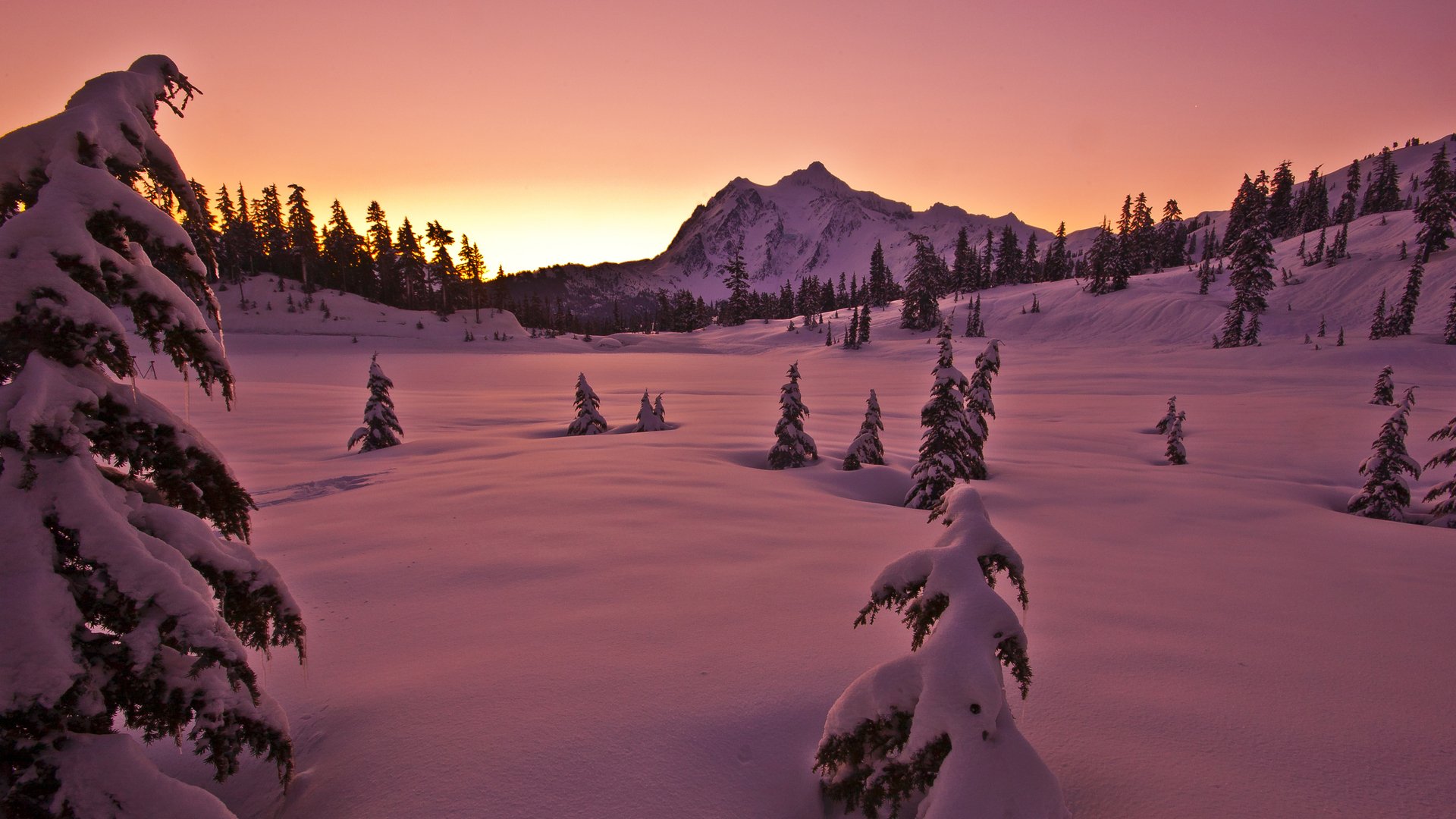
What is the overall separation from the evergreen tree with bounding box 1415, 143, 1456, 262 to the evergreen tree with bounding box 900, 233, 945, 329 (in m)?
44.6

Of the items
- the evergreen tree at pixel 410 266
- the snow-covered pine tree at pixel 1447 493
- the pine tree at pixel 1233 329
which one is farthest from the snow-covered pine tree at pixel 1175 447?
the evergreen tree at pixel 410 266

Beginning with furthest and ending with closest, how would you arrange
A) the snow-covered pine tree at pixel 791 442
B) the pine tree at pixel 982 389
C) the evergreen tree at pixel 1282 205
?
1. the evergreen tree at pixel 1282 205
2. the pine tree at pixel 982 389
3. the snow-covered pine tree at pixel 791 442

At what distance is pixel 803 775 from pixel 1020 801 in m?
1.17

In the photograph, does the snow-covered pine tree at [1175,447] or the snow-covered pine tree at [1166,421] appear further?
the snow-covered pine tree at [1166,421]

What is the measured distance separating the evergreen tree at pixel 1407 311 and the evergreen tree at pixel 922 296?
39803mm

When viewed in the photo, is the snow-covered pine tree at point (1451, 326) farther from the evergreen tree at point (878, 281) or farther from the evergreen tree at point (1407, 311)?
the evergreen tree at point (878, 281)

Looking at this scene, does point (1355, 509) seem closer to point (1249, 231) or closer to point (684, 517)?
point (684, 517)

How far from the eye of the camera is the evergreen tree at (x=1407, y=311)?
147ft

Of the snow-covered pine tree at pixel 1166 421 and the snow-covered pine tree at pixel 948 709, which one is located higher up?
the snow-covered pine tree at pixel 948 709

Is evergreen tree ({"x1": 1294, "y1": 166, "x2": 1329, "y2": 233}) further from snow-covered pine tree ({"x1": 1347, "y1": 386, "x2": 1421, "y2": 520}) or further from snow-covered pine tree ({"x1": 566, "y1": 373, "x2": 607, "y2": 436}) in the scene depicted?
snow-covered pine tree ({"x1": 566, "y1": 373, "x2": 607, "y2": 436})

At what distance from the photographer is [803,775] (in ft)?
9.13

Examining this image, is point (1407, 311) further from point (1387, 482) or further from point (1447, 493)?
point (1387, 482)

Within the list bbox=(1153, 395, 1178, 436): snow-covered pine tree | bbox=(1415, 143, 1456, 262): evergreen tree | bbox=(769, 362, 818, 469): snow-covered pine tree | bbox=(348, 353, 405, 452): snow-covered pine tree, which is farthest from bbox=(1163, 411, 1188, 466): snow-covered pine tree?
bbox=(1415, 143, 1456, 262): evergreen tree

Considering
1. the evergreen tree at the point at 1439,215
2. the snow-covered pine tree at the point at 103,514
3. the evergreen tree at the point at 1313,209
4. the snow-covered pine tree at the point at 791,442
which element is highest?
the evergreen tree at the point at 1313,209
